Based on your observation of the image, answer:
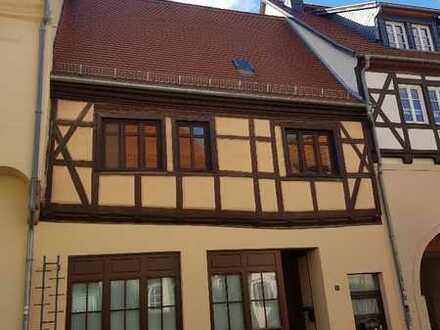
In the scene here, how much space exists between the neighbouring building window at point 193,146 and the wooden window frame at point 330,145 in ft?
5.59

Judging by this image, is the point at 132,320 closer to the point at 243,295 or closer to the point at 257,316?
the point at 243,295

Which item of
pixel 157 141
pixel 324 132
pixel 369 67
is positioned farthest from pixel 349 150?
pixel 157 141

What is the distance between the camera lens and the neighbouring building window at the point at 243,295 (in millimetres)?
9133

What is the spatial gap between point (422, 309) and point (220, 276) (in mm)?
4332

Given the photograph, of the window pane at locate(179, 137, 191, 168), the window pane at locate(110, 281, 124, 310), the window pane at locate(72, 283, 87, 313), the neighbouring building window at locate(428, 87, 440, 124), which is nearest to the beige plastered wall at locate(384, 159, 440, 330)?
the neighbouring building window at locate(428, 87, 440, 124)

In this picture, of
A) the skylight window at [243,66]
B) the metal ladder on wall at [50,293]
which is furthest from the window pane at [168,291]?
the skylight window at [243,66]

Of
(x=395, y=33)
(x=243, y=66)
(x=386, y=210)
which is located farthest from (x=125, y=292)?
(x=395, y=33)

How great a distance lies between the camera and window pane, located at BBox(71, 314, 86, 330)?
8113mm

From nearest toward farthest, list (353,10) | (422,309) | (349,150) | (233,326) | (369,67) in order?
(233,326)
(422,309)
(349,150)
(369,67)
(353,10)

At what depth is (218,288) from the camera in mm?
9266

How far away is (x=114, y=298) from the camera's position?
27.9 ft

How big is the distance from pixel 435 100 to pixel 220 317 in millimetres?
7448

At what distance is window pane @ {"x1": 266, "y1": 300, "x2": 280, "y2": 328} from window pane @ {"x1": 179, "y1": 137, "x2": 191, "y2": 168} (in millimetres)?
3065

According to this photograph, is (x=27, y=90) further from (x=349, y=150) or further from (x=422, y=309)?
(x=422, y=309)
